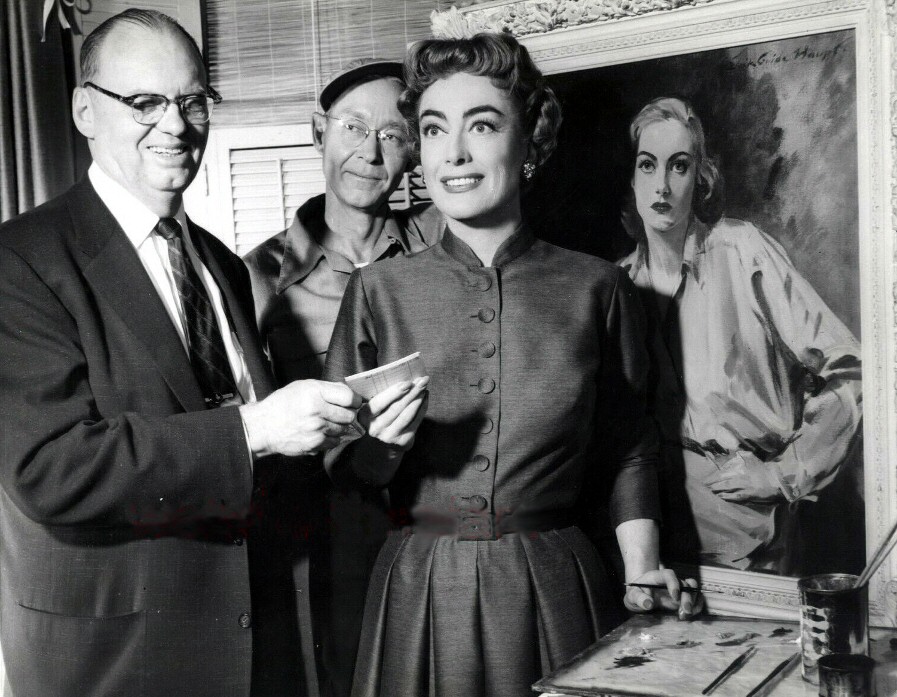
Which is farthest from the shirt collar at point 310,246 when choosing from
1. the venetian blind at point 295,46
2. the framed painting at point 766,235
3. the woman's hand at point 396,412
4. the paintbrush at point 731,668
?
the paintbrush at point 731,668

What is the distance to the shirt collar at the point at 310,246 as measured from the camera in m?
1.98

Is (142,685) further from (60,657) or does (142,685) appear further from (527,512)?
(527,512)

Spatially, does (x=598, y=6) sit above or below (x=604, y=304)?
above

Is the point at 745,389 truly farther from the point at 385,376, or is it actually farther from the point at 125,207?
the point at 125,207

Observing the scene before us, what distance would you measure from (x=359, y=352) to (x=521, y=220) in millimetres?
400

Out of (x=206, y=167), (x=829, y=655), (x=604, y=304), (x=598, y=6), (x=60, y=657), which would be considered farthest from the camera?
(x=206, y=167)

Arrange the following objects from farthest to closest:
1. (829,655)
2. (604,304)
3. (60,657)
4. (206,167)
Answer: (206,167), (604,304), (60,657), (829,655)

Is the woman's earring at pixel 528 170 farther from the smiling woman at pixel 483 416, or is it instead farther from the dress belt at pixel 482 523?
the dress belt at pixel 482 523

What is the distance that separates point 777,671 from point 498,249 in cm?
85

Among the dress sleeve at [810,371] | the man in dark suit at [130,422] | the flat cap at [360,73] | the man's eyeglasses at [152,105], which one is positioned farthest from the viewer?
the flat cap at [360,73]

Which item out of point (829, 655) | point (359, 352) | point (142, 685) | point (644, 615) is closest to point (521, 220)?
point (359, 352)

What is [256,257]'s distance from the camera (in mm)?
2037

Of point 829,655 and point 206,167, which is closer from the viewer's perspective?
point 829,655

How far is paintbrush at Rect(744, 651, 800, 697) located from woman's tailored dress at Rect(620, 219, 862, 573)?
16.9 inches
